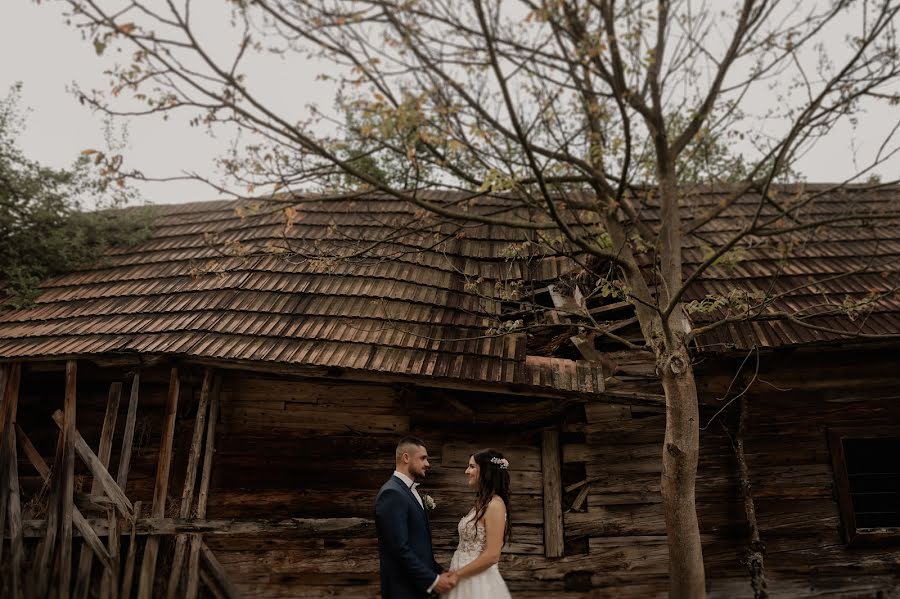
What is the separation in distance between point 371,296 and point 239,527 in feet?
9.48

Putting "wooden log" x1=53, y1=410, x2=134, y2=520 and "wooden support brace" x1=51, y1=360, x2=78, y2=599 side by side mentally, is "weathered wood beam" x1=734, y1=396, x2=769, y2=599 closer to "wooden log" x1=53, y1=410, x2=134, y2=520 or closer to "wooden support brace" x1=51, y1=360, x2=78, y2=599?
"wooden log" x1=53, y1=410, x2=134, y2=520

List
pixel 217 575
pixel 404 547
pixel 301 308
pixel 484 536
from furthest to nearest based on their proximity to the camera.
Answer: pixel 301 308 < pixel 217 575 < pixel 484 536 < pixel 404 547

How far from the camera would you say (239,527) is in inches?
241

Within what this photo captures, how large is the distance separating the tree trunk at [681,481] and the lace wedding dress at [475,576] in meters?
1.31

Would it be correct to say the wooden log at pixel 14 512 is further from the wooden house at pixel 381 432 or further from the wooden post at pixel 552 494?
the wooden post at pixel 552 494

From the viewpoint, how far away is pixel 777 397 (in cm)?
719

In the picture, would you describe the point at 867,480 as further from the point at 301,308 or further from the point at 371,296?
the point at 301,308

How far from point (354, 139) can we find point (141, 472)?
4822 mm

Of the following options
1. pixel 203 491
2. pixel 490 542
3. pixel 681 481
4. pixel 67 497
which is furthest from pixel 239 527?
pixel 681 481

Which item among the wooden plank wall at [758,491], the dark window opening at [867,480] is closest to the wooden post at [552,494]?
the wooden plank wall at [758,491]

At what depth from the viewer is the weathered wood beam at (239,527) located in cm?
595

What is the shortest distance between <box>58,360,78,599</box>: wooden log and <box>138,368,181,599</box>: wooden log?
0.67 meters

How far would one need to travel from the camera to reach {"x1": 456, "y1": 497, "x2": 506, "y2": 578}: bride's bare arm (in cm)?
432

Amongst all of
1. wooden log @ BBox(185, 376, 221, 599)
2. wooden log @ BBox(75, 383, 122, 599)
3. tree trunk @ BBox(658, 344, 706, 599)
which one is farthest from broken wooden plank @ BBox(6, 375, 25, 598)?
tree trunk @ BBox(658, 344, 706, 599)
